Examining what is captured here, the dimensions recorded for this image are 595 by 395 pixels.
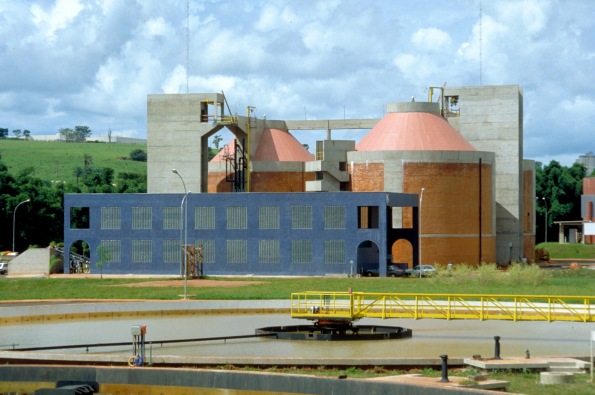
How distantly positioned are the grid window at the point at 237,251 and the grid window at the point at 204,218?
2.18 m

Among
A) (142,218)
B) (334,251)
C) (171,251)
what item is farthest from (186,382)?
(142,218)

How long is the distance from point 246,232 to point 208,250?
3300mm

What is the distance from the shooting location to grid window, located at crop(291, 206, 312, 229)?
320ft

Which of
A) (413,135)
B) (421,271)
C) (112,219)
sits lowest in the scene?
(421,271)

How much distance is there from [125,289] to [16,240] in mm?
55020

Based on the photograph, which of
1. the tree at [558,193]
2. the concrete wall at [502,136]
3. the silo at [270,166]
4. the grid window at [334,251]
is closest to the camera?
the grid window at [334,251]

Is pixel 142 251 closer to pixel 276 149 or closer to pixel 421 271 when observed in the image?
pixel 276 149

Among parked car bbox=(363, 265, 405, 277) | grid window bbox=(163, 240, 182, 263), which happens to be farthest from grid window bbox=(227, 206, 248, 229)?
parked car bbox=(363, 265, 405, 277)

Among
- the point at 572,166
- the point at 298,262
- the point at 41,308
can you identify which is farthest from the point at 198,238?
the point at 572,166

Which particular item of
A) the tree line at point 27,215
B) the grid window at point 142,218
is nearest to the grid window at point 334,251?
the grid window at point 142,218

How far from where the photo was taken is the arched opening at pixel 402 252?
10422 centimetres

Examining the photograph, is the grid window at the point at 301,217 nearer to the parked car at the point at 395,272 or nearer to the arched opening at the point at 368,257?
the arched opening at the point at 368,257

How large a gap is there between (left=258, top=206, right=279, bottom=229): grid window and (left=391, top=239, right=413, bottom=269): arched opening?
38.0ft

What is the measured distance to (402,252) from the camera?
343 ft
